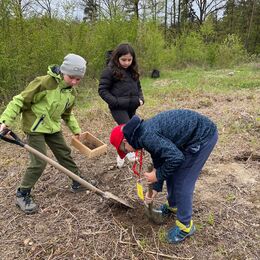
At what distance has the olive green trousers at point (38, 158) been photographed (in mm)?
2963

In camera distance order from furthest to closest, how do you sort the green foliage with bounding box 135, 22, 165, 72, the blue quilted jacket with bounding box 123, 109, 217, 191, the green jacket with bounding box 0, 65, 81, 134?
the green foliage with bounding box 135, 22, 165, 72 < the green jacket with bounding box 0, 65, 81, 134 < the blue quilted jacket with bounding box 123, 109, 217, 191

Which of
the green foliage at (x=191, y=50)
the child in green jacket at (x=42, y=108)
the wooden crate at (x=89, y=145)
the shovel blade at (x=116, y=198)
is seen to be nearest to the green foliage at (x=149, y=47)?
the green foliage at (x=191, y=50)

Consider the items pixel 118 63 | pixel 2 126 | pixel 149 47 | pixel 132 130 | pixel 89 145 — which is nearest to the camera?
pixel 132 130

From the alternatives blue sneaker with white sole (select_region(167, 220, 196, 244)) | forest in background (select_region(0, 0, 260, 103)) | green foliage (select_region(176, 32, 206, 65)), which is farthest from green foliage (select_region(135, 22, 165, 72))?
blue sneaker with white sole (select_region(167, 220, 196, 244))

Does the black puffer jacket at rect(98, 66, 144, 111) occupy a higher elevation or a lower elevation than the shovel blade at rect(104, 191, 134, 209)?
higher

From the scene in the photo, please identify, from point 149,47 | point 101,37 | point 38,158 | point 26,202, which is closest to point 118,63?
point 38,158

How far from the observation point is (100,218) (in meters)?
2.99

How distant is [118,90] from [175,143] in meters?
1.52

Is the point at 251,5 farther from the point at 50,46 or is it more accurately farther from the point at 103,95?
the point at 103,95

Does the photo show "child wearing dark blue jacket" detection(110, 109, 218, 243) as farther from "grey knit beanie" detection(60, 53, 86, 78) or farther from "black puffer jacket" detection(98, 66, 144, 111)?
"black puffer jacket" detection(98, 66, 144, 111)

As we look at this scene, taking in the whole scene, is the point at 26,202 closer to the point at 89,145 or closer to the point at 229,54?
the point at 89,145

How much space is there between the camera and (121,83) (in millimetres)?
3568

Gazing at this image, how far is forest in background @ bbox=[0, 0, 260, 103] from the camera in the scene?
7.17 metres

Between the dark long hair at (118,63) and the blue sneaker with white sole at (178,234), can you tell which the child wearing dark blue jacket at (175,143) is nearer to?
the blue sneaker with white sole at (178,234)
